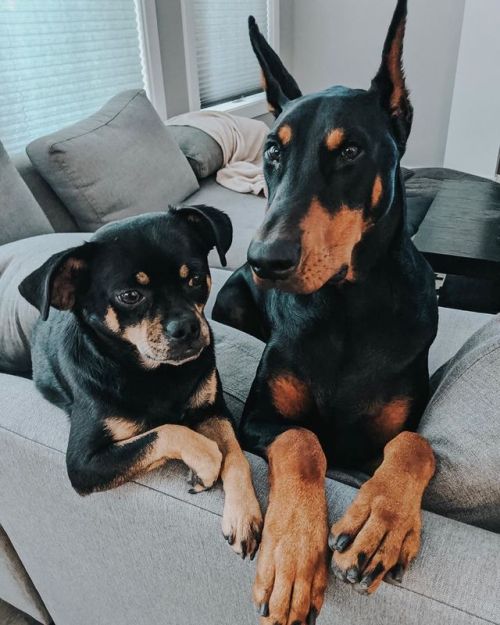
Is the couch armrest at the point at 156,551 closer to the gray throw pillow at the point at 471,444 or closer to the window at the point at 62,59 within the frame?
the gray throw pillow at the point at 471,444

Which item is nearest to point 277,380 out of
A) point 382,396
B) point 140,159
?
point 382,396

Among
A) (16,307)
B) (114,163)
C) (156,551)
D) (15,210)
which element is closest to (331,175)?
(156,551)

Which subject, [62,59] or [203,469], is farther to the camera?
[62,59]

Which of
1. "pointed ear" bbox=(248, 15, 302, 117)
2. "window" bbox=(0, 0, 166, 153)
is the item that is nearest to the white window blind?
"window" bbox=(0, 0, 166, 153)

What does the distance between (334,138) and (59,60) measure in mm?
2457

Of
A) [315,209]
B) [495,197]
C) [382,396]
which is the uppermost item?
[315,209]

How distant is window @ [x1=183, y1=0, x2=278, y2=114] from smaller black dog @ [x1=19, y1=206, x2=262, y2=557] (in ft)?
10.0

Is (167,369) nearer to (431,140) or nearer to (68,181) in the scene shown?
(68,181)

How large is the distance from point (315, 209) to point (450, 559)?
61 centimetres

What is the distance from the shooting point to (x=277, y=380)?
3.84ft

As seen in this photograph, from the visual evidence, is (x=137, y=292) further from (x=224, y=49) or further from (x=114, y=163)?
(x=224, y=49)

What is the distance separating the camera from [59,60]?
2.89 m

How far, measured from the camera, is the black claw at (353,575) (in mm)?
726

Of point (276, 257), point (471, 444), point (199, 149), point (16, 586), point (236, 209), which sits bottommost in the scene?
point (16, 586)
